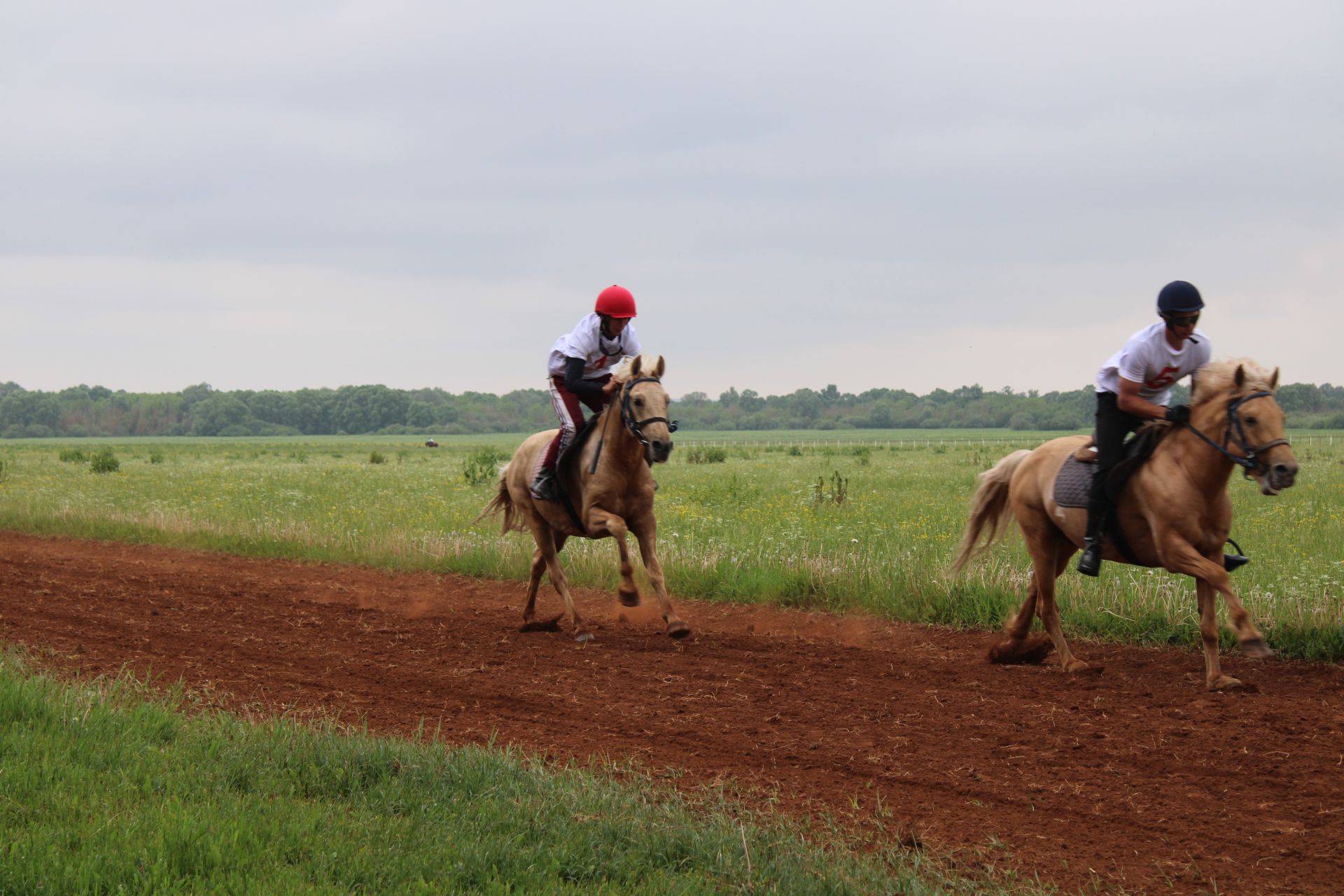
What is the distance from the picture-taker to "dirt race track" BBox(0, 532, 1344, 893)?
4.95m

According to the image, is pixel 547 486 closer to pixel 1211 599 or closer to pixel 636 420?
pixel 636 420

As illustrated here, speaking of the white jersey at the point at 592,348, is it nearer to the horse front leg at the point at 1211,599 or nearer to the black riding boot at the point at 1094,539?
the black riding boot at the point at 1094,539

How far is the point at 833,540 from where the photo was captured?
14.5 meters

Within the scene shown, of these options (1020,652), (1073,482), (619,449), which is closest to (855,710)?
(1020,652)

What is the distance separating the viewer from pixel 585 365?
10.2 metres

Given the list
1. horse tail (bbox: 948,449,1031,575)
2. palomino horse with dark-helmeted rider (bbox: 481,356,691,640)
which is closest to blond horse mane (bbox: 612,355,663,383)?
palomino horse with dark-helmeted rider (bbox: 481,356,691,640)

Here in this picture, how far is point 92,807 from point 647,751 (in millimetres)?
2762

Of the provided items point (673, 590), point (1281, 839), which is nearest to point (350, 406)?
point (673, 590)

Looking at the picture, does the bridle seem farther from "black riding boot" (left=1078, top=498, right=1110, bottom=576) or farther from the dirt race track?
the dirt race track

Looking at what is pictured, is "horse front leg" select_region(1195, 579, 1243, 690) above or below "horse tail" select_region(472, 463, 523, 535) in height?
below

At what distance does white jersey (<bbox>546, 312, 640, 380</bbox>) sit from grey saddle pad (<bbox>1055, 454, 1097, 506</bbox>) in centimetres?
385

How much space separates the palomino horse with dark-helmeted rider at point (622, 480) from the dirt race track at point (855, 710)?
51cm

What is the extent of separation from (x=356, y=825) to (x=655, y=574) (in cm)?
496

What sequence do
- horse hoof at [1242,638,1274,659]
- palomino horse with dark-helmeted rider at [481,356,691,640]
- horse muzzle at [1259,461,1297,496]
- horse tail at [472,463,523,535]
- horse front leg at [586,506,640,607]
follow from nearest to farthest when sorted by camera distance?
horse muzzle at [1259,461,1297,496] < horse hoof at [1242,638,1274,659] < palomino horse with dark-helmeted rider at [481,356,691,640] < horse front leg at [586,506,640,607] < horse tail at [472,463,523,535]
